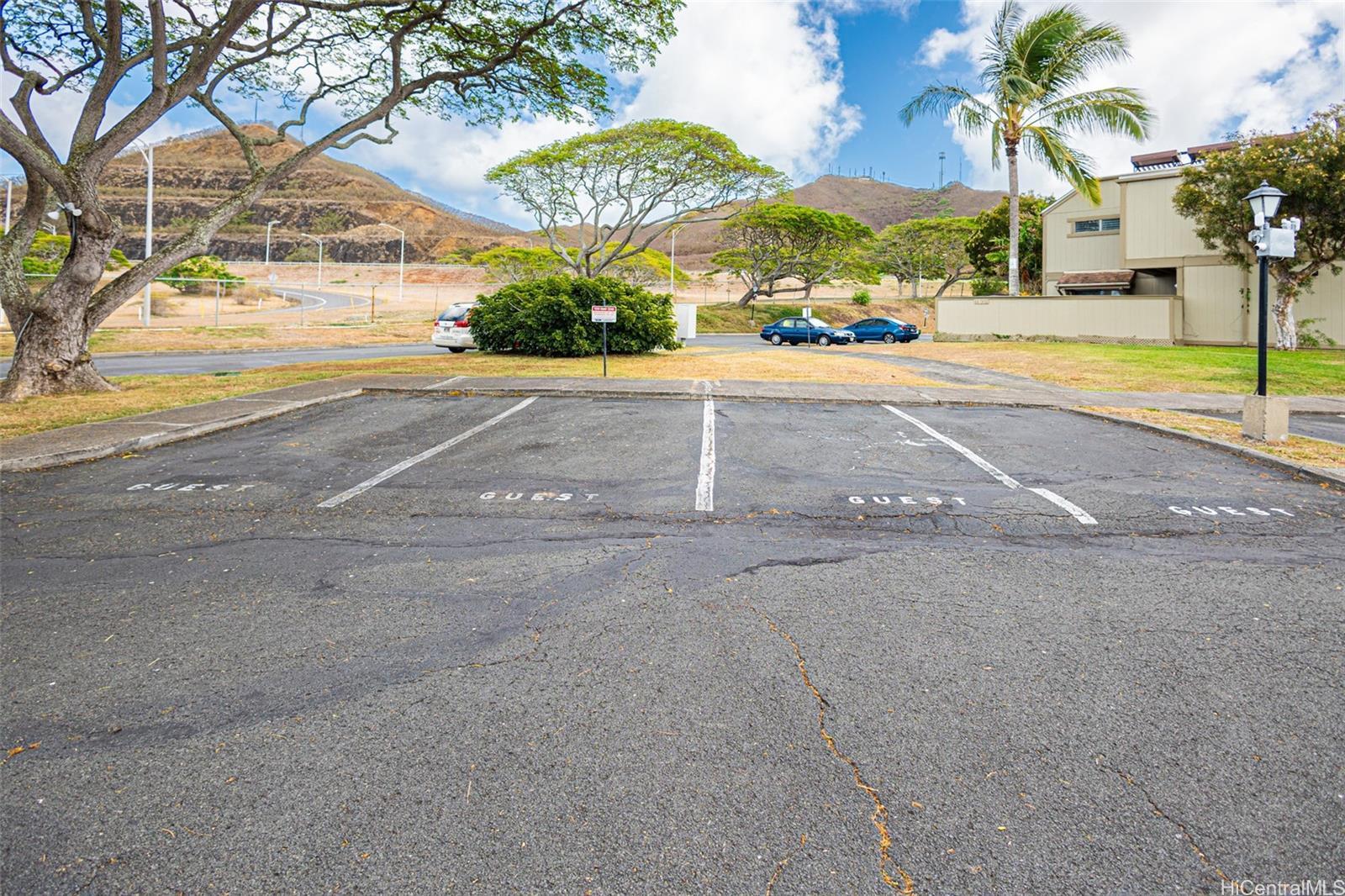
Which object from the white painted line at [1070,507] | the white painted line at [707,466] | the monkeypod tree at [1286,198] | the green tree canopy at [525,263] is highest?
the green tree canopy at [525,263]

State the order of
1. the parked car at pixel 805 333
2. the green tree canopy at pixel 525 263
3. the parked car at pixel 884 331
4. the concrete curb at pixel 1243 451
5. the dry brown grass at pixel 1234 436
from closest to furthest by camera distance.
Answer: the concrete curb at pixel 1243 451 < the dry brown grass at pixel 1234 436 < the parked car at pixel 805 333 < the parked car at pixel 884 331 < the green tree canopy at pixel 525 263

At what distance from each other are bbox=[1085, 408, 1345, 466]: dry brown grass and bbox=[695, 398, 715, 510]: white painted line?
6.32 m

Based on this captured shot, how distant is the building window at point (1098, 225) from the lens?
1335 inches

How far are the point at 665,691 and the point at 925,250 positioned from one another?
255ft

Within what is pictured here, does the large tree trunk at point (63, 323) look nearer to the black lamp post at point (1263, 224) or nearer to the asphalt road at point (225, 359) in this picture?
the asphalt road at point (225, 359)

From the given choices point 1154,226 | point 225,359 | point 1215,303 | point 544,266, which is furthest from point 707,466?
point 544,266

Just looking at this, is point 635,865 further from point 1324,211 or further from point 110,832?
point 1324,211

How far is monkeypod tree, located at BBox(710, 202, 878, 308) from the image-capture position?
58.0m

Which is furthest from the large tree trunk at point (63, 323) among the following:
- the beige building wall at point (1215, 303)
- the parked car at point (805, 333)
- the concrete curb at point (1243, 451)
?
the beige building wall at point (1215, 303)

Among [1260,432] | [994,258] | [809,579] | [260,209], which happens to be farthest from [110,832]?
[260,209]

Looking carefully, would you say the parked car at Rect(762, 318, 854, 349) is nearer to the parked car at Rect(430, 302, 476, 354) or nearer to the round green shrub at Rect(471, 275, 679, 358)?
the round green shrub at Rect(471, 275, 679, 358)

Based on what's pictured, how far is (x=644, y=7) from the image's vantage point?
52.4ft

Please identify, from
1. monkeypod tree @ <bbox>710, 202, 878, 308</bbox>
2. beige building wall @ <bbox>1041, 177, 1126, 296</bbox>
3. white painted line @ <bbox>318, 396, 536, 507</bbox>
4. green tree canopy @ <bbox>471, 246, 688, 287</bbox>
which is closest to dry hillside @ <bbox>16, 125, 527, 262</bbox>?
green tree canopy @ <bbox>471, 246, 688, 287</bbox>

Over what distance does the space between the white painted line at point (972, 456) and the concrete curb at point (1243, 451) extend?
307cm
